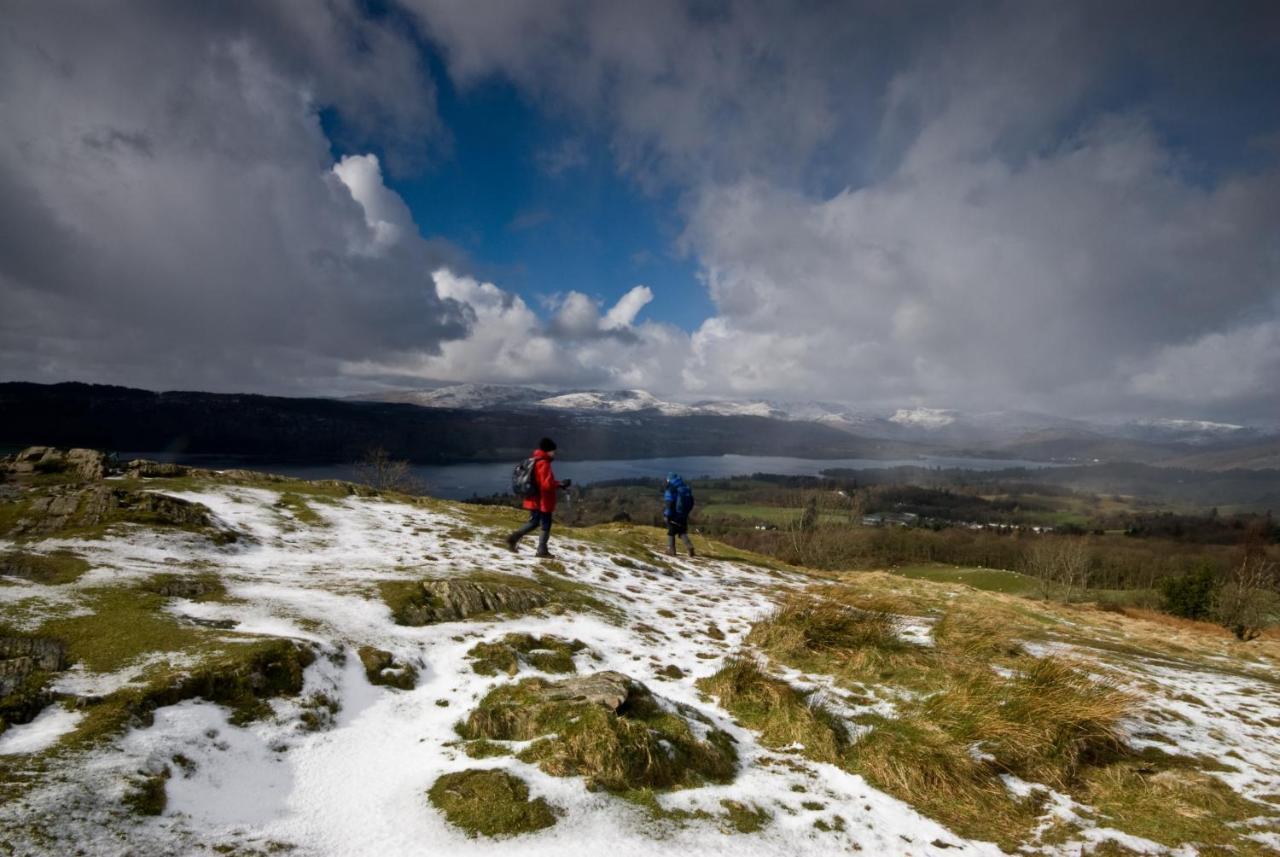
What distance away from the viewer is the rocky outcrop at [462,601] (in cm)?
962

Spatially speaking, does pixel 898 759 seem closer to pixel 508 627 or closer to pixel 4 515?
pixel 508 627

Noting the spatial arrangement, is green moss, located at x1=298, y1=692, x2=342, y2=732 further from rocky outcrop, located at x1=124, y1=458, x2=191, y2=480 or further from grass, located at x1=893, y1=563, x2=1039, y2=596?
grass, located at x1=893, y1=563, x2=1039, y2=596

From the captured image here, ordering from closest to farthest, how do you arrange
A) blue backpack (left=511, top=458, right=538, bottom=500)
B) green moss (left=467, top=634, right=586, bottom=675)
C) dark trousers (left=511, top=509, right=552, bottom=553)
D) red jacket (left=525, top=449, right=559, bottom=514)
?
green moss (left=467, top=634, right=586, bottom=675)
blue backpack (left=511, top=458, right=538, bottom=500)
red jacket (left=525, top=449, right=559, bottom=514)
dark trousers (left=511, top=509, right=552, bottom=553)

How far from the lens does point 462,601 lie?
10.4 m

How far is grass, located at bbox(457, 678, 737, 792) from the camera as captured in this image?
551cm

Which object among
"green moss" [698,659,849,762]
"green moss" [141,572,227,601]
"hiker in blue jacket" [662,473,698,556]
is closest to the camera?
"green moss" [698,659,849,762]

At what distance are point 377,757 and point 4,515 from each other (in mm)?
11805

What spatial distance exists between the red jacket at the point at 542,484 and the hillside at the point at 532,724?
3.07 metres

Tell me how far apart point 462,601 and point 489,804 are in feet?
19.4

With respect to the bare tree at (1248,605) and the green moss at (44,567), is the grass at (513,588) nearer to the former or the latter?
the green moss at (44,567)

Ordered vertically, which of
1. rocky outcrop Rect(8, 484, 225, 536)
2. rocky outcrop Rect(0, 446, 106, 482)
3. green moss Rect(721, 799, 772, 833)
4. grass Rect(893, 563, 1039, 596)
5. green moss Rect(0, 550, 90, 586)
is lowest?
grass Rect(893, 563, 1039, 596)

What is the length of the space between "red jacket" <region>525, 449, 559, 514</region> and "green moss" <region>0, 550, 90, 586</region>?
28.3ft

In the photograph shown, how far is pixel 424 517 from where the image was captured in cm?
1927

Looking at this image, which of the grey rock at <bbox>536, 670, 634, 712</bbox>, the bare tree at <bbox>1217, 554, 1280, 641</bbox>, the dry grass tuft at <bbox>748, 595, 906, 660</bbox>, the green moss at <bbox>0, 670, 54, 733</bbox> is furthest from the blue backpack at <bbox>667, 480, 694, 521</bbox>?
the bare tree at <bbox>1217, 554, 1280, 641</bbox>
